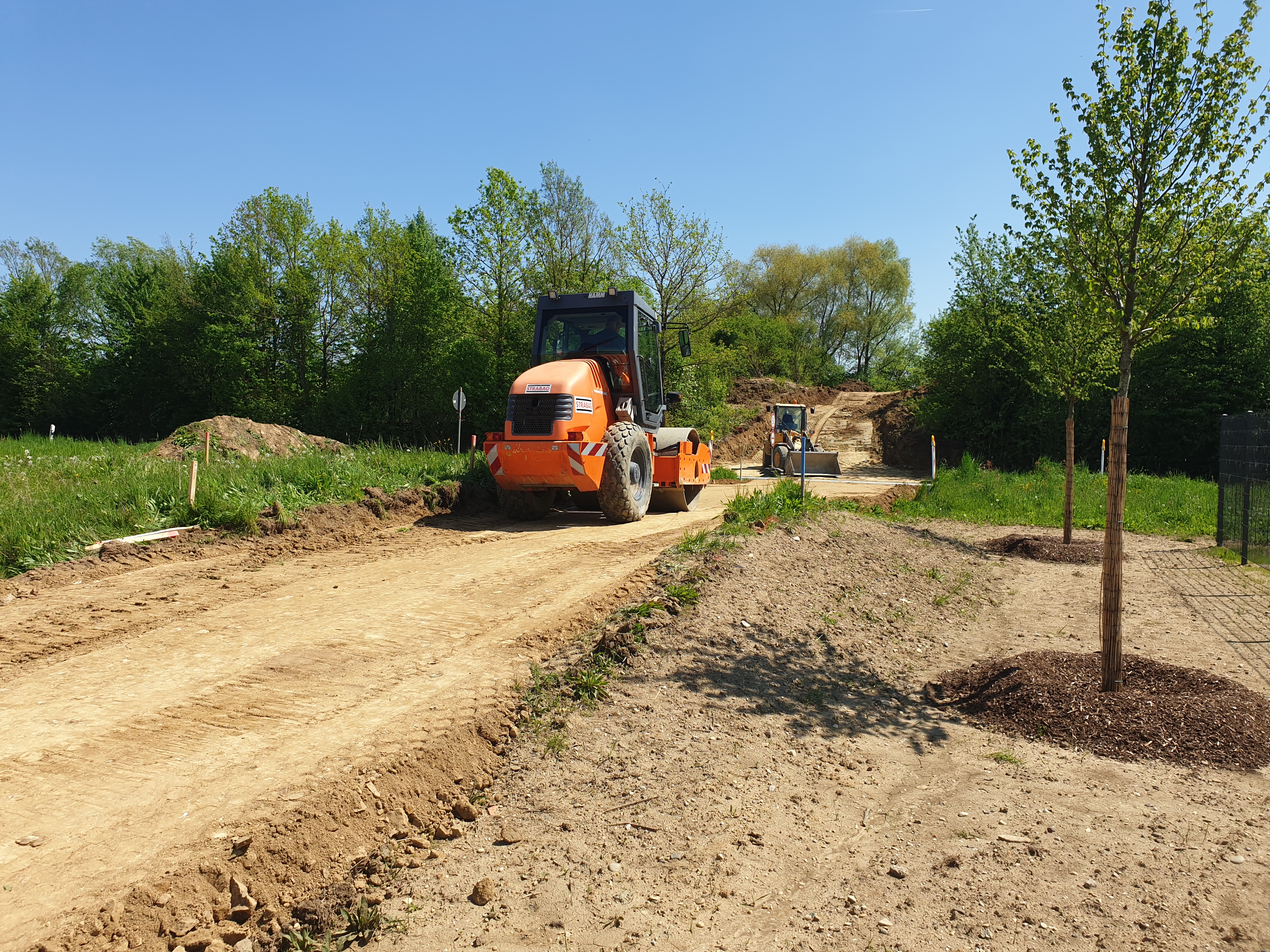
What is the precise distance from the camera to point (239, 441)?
672 inches

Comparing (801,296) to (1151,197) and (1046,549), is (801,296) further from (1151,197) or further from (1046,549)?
(1151,197)

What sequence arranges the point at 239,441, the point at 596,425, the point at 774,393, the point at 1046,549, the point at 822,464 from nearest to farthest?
the point at 1046,549 < the point at 596,425 < the point at 239,441 < the point at 822,464 < the point at 774,393

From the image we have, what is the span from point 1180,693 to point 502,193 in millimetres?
25127

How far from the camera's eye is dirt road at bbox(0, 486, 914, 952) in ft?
11.3

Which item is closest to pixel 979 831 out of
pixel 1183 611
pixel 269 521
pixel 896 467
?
pixel 1183 611

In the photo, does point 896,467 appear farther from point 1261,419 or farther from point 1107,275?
point 1107,275

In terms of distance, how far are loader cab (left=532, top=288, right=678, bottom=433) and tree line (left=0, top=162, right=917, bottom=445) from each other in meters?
12.5

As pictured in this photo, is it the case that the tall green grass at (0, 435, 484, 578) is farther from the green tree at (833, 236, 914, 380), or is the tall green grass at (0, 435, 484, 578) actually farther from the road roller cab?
the green tree at (833, 236, 914, 380)

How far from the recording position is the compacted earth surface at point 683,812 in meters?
3.03

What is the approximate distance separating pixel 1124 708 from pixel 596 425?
304 inches

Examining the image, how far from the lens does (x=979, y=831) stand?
3701mm

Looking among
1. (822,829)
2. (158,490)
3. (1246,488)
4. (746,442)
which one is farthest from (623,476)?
(746,442)

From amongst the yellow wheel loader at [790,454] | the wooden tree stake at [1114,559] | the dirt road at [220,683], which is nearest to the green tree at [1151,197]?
the wooden tree stake at [1114,559]

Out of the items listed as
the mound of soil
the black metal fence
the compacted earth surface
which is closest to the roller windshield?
the mound of soil
